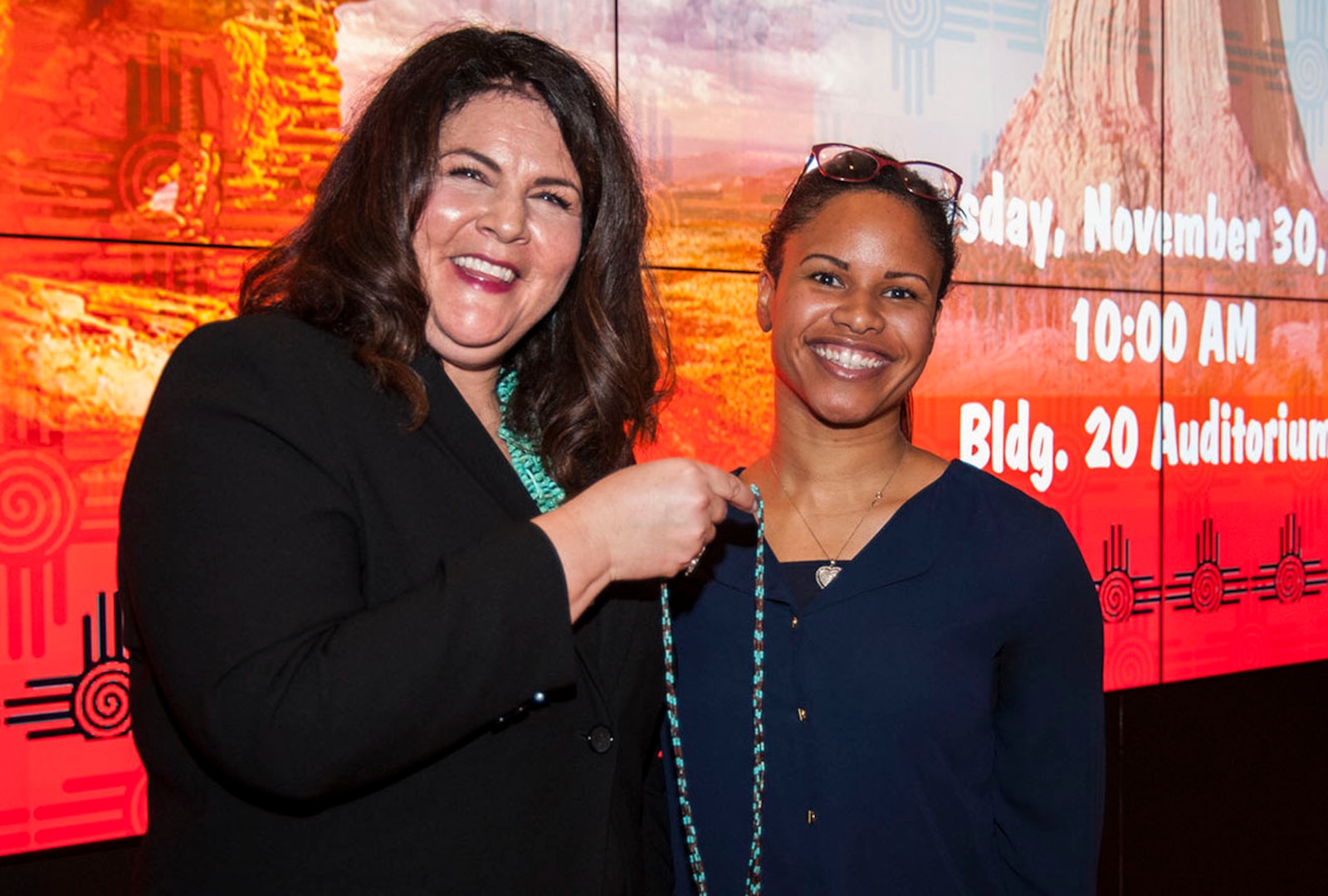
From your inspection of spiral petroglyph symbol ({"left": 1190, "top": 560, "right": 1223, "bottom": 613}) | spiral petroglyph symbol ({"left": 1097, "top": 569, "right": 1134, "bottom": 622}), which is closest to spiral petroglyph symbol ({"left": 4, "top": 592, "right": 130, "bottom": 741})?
spiral petroglyph symbol ({"left": 1097, "top": 569, "right": 1134, "bottom": 622})

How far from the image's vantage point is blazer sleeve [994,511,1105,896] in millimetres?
1562

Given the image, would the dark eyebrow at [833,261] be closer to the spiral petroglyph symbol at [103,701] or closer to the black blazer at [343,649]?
the black blazer at [343,649]

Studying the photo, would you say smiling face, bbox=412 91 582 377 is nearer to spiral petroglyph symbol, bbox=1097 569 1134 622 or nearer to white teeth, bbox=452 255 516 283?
white teeth, bbox=452 255 516 283

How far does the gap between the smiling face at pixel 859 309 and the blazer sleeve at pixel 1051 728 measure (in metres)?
0.33

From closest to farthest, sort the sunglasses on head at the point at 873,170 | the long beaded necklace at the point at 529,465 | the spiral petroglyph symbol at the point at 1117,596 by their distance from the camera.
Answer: the long beaded necklace at the point at 529,465 < the sunglasses on head at the point at 873,170 < the spiral petroglyph symbol at the point at 1117,596

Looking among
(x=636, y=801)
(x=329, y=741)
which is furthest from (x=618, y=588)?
(x=329, y=741)

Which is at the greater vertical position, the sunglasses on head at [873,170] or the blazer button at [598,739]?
the sunglasses on head at [873,170]

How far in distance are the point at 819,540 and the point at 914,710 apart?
0.99ft

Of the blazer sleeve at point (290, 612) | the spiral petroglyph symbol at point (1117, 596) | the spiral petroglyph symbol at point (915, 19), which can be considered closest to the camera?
the blazer sleeve at point (290, 612)

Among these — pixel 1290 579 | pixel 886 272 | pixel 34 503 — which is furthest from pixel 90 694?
pixel 1290 579

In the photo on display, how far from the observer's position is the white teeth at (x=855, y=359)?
166 cm

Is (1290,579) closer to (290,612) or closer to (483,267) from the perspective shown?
(483,267)

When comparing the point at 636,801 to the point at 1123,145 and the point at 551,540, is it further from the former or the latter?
the point at 1123,145

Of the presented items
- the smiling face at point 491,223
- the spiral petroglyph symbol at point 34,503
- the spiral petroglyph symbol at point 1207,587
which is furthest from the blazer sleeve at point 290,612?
the spiral petroglyph symbol at point 1207,587
